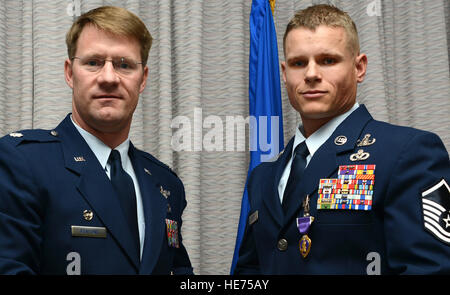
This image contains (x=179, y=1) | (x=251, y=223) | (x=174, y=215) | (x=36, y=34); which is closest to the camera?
(x=251, y=223)

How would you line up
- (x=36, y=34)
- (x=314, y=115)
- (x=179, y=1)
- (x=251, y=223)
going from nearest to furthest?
(x=314, y=115) → (x=251, y=223) → (x=36, y=34) → (x=179, y=1)

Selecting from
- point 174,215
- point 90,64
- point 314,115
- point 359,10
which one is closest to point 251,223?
point 174,215

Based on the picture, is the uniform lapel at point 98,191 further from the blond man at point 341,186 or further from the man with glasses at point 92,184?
the blond man at point 341,186

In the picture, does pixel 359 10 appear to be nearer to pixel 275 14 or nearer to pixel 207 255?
pixel 275 14

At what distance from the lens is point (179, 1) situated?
10.0 ft

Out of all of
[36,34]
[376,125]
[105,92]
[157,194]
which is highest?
[36,34]

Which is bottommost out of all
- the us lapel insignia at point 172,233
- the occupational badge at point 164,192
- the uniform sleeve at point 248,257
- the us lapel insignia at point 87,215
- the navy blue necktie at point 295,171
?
the uniform sleeve at point 248,257

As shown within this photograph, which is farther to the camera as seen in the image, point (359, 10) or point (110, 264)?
point (359, 10)

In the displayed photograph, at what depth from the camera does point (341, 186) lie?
1.48m

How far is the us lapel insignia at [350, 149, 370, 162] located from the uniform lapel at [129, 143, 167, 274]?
2.29 ft

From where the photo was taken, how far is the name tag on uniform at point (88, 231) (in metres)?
1.49

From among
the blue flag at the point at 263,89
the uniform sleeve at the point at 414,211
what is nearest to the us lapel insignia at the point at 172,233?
the uniform sleeve at the point at 414,211

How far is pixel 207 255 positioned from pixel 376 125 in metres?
1.70

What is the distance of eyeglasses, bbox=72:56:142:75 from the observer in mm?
1666
